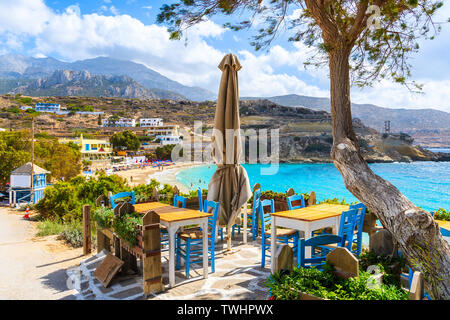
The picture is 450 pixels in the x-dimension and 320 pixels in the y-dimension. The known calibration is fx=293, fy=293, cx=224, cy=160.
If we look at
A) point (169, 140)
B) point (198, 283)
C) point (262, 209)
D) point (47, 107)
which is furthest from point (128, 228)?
point (47, 107)

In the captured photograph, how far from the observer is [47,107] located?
86.7m

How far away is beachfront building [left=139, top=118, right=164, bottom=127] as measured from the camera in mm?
86675

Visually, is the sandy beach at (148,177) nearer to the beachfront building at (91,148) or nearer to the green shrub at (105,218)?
the beachfront building at (91,148)

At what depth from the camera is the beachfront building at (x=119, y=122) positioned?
81.7 meters

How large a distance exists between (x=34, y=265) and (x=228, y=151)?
3.56 metres

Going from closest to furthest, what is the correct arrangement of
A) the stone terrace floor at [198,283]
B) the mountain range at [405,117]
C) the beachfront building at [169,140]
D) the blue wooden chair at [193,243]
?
the stone terrace floor at [198,283], the blue wooden chair at [193,243], the beachfront building at [169,140], the mountain range at [405,117]

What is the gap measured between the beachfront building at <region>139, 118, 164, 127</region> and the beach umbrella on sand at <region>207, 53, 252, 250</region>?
83615 mm

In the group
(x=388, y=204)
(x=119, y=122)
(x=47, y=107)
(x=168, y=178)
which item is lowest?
(x=168, y=178)

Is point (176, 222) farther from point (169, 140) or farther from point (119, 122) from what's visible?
point (119, 122)

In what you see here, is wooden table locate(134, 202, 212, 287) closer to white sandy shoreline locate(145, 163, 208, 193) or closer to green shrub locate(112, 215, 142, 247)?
green shrub locate(112, 215, 142, 247)

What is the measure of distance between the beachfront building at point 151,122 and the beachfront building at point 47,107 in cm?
2477

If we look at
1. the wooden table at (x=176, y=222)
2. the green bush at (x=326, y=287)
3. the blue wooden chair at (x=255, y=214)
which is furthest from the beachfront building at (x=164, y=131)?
the green bush at (x=326, y=287)

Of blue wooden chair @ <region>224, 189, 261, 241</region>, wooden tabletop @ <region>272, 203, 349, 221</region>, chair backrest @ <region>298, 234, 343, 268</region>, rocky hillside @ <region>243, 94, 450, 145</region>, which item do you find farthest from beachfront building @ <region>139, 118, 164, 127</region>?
chair backrest @ <region>298, 234, 343, 268</region>

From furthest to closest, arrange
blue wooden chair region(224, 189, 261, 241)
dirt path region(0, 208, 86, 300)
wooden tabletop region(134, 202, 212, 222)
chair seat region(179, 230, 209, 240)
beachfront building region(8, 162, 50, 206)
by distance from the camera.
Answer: beachfront building region(8, 162, 50, 206) → blue wooden chair region(224, 189, 261, 241) → chair seat region(179, 230, 209, 240) → wooden tabletop region(134, 202, 212, 222) → dirt path region(0, 208, 86, 300)
